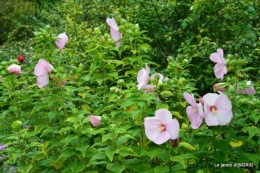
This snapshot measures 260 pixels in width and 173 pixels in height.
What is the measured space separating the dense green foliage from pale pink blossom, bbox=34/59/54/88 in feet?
0.13

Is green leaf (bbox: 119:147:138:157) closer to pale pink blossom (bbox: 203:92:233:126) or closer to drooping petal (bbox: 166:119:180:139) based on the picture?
drooping petal (bbox: 166:119:180:139)

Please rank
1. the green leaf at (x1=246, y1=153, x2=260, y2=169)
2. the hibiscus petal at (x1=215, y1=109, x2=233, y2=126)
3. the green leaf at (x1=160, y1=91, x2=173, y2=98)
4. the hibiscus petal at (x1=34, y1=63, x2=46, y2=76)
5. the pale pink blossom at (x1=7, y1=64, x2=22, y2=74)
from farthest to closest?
the pale pink blossom at (x1=7, y1=64, x2=22, y2=74) < the hibiscus petal at (x1=34, y1=63, x2=46, y2=76) < the green leaf at (x1=160, y1=91, x2=173, y2=98) < the green leaf at (x1=246, y1=153, x2=260, y2=169) < the hibiscus petal at (x1=215, y1=109, x2=233, y2=126)

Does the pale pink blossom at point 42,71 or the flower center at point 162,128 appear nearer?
the flower center at point 162,128

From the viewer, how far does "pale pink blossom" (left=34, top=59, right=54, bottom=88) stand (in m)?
2.01

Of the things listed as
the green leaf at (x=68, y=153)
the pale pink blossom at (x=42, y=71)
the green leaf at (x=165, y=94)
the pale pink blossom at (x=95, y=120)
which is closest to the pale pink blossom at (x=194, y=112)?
the green leaf at (x=165, y=94)

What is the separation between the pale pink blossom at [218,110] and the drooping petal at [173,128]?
12 centimetres

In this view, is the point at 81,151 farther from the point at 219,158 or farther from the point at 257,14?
the point at 257,14

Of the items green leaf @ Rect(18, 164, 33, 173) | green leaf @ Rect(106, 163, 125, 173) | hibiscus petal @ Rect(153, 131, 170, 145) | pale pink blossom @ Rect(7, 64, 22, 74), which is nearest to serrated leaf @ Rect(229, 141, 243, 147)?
hibiscus petal @ Rect(153, 131, 170, 145)

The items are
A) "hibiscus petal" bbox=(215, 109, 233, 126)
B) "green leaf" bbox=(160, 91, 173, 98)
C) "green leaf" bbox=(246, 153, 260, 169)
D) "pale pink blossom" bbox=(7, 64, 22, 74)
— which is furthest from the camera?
"pale pink blossom" bbox=(7, 64, 22, 74)

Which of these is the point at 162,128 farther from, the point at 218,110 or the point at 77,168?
the point at 77,168

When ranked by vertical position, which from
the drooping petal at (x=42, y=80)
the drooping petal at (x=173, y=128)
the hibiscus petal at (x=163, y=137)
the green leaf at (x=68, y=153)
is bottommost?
the green leaf at (x=68, y=153)

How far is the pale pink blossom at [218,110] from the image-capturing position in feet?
5.27

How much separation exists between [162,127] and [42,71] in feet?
2.28

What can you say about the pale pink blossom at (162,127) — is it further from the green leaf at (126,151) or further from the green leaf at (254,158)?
the green leaf at (254,158)
